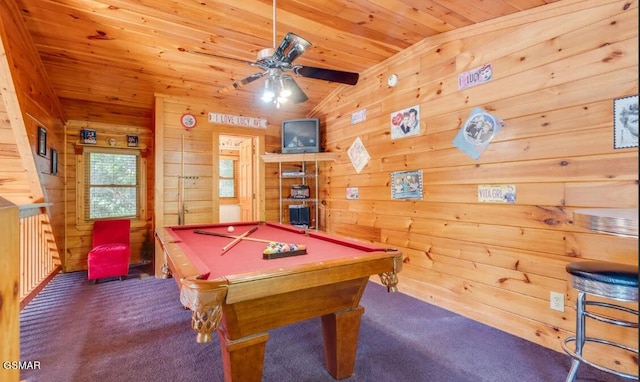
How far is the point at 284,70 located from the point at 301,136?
2.35m

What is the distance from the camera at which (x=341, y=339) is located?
67.7 inches

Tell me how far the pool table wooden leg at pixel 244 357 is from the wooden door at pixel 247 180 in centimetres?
352

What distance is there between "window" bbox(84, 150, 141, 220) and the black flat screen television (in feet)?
7.90

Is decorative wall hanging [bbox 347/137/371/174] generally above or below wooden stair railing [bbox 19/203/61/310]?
above

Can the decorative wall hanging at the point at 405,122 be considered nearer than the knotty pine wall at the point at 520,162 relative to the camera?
No

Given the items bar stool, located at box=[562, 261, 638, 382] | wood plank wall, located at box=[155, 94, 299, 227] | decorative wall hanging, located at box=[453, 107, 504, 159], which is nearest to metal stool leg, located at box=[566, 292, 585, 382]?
bar stool, located at box=[562, 261, 638, 382]

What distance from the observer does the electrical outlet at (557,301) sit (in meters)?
2.05

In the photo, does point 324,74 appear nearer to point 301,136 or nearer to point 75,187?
point 301,136

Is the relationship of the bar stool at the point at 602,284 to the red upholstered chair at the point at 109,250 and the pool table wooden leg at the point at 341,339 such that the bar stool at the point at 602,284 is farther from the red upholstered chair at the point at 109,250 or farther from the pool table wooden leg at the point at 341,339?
the red upholstered chair at the point at 109,250

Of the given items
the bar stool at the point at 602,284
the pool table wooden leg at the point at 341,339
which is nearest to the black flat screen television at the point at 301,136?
the pool table wooden leg at the point at 341,339

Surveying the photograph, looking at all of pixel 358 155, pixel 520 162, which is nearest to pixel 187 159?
pixel 358 155

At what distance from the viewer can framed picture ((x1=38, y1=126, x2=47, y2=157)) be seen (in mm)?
2984

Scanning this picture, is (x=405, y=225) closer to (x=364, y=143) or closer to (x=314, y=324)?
(x=364, y=143)

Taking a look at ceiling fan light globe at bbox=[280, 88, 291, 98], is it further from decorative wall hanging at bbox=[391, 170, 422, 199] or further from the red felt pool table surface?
decorative wall hanging at bbox=[391, 170, 422, 199]
